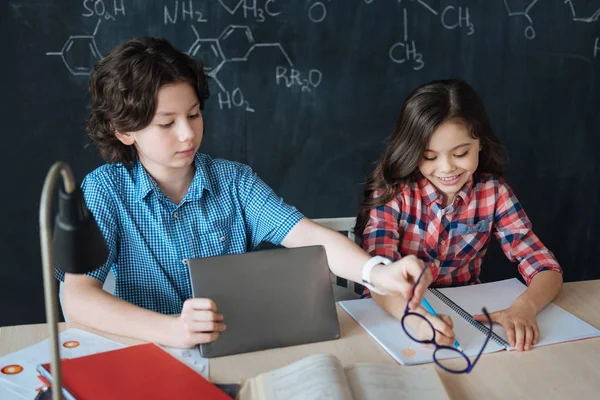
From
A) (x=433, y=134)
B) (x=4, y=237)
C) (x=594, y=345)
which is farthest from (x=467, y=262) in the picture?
(x=4, y=237)

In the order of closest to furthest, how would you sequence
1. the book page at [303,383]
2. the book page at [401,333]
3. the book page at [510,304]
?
the book page at [303,383] < the book page at [401,333] < the book page at [510,304]

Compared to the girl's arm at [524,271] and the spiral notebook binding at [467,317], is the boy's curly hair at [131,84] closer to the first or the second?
the spiral notebook binding at [467,317]

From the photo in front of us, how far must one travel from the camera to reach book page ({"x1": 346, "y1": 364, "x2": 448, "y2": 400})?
1014 mm

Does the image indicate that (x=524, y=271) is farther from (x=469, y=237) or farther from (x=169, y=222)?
(x=169, y=222)

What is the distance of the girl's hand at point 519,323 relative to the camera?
124cm

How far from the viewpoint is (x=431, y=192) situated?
1750mm

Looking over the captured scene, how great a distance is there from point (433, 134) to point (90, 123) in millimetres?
839

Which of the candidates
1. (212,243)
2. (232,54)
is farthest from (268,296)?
(232,54)

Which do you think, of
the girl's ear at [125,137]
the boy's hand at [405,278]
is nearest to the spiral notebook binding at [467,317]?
the boy's hand at [405,278]

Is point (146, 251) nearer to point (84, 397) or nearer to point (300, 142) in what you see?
point (84, 397)

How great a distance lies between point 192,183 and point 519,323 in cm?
78

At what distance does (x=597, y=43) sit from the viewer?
8.31 ft

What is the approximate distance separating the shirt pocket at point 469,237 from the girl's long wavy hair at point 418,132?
182 mm

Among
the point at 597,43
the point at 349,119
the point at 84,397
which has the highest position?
the point at 597,43
